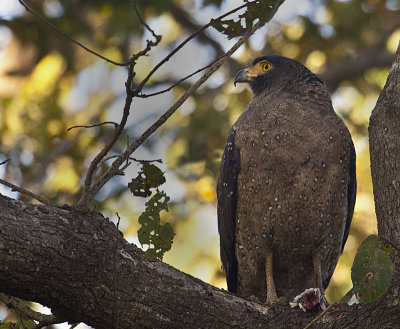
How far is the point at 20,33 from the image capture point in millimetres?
10641

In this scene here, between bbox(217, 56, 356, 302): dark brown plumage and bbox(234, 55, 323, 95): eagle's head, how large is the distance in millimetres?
125

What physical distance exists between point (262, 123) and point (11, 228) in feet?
8.79

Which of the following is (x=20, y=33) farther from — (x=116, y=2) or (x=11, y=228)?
(x=11, y=228)

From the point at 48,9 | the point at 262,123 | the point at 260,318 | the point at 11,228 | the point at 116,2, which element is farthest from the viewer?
the point at 48,9

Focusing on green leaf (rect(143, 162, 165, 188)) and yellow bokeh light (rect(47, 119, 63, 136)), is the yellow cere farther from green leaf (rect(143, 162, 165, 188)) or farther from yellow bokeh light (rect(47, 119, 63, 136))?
yellow bokeh light (rect(47, 119, 63, 136))

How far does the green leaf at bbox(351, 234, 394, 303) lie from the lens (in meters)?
3.70

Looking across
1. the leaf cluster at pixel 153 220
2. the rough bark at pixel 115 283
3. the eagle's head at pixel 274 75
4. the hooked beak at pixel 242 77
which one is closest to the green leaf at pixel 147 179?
the leaf cluster at pixel 153 220

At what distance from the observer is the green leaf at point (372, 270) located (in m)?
3.70

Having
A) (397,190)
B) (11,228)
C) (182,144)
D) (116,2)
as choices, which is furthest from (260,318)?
(116,2)

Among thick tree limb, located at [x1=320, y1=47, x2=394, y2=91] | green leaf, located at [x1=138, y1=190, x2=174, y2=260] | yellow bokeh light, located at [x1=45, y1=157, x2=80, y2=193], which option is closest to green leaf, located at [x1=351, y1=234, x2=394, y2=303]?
Answer: green leaf, located at [x1=138, y1=190, x2=174, y2=260]

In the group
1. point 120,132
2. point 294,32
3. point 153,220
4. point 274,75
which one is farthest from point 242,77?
point 294,32

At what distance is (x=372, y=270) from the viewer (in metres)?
3.73

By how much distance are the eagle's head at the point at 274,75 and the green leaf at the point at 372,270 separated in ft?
8.69

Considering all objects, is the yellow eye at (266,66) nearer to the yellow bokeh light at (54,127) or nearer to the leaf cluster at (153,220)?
the leaf cluster at (153,220)
